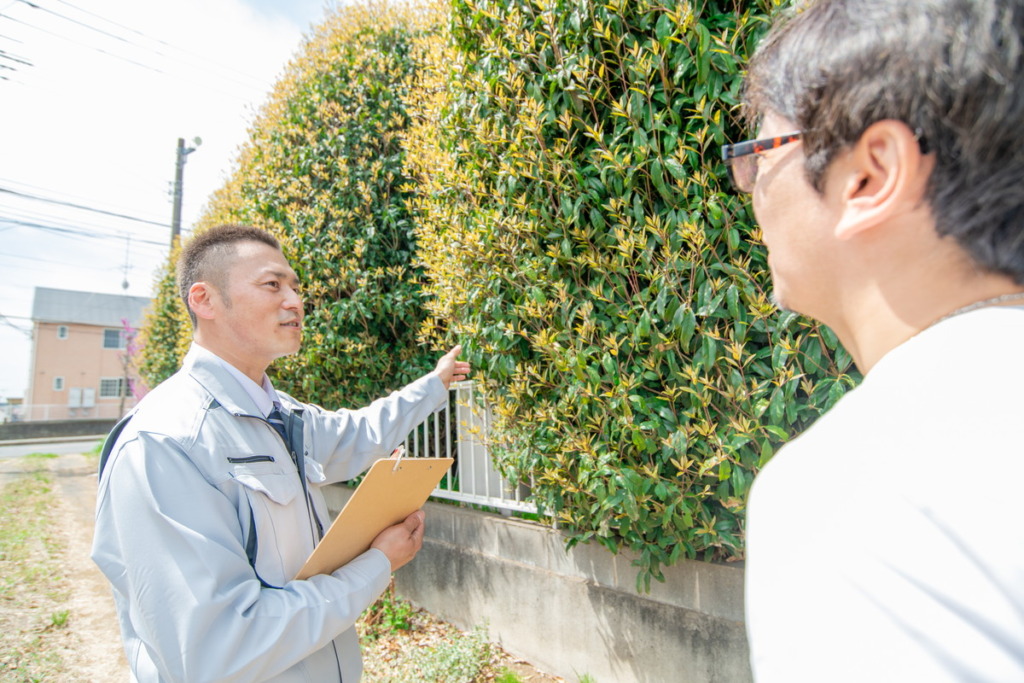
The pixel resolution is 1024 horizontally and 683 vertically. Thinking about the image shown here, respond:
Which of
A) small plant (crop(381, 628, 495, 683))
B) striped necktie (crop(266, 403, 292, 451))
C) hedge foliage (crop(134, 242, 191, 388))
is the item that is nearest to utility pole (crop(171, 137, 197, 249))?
hedge foliage (crop(134, 242, 191, 388))

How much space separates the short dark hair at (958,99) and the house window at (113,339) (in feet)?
167

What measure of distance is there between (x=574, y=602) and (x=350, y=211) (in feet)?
10.8

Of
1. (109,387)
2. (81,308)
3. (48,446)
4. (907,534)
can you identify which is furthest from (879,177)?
(81,308)

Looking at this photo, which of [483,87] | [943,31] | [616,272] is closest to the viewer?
[943,31]

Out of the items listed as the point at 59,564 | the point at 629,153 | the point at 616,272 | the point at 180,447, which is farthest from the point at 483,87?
the point at 59,564

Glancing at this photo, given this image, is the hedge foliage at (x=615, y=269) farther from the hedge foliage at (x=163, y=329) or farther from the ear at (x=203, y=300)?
the hedge foliage at (x=163, y=329)

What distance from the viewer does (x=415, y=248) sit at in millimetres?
4879

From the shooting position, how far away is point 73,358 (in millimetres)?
41781

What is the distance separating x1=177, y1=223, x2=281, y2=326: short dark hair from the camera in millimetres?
2258

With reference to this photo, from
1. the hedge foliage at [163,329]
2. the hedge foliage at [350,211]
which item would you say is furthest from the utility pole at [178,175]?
the hedge foliage at [350,211]

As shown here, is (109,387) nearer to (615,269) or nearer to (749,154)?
(615,269)

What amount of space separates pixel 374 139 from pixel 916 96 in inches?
187

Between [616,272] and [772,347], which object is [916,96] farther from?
[616,272]

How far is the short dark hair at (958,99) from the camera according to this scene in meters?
0.71
